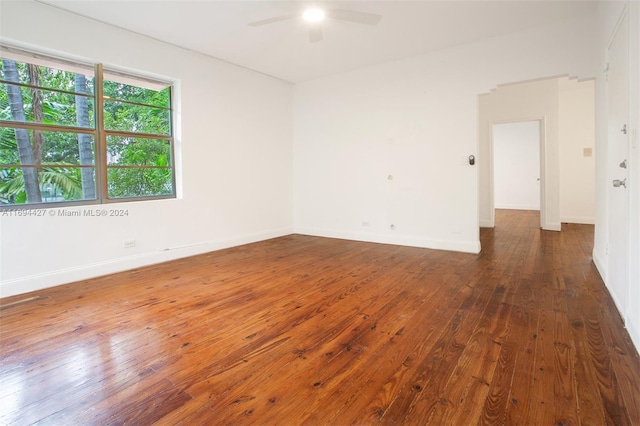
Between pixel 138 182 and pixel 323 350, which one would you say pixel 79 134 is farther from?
pixel 323 350

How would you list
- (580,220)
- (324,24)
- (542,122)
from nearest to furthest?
(324,24) → (542,122) → (580,220)

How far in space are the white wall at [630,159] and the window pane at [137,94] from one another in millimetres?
4596

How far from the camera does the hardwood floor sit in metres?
1.48

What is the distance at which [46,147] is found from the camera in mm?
3344

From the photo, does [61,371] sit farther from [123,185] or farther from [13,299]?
[123,185]

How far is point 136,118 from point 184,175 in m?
0.87

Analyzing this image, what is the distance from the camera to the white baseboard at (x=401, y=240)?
4.52 metres

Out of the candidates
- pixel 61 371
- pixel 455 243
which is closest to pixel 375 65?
pixel 455 243

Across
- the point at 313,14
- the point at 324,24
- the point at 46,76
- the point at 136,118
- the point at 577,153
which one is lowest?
the point at 577,153

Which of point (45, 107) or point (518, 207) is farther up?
point (45, 107)

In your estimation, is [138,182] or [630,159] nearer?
[630,159]

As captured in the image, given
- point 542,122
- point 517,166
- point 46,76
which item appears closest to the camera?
point 46,76

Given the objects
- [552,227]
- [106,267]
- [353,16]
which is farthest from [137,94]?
[552,227]

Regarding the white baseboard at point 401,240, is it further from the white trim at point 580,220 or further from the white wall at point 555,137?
the white trim at point 580,220
